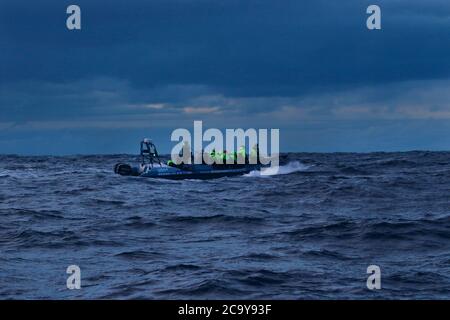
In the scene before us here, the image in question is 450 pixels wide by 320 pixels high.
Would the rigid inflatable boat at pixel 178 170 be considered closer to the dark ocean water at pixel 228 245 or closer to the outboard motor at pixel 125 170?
the outboard motor at pixel 125 170

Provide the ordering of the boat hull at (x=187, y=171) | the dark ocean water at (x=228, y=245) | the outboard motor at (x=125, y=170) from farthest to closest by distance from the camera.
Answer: the outboard motor at (x=125, y=170), the boat hull at (x=187, y=171), the dark ocean water at (x=228, y=245)

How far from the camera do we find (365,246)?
16.5 m

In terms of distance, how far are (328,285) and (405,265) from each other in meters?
3.03

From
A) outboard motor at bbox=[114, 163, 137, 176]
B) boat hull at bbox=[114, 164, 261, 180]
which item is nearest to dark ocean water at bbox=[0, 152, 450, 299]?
boat hull at bbox=[114, 164, 261, 180]

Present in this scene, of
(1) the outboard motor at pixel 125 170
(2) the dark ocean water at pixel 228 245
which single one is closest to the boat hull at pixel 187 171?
(1) the outboard motor at pixel 125 170

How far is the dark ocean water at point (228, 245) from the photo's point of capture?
11664mm

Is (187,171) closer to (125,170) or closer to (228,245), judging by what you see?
(125,170)

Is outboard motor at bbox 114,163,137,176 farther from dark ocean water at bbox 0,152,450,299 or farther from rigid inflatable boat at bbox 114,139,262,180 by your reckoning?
dark ocean water at bbox 0,152,450,299

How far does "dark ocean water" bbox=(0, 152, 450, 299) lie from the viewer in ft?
38.3

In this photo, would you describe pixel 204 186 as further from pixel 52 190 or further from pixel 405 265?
pixel 405 265

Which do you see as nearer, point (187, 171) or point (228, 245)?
point (228, 245)

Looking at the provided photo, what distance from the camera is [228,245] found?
16688mm

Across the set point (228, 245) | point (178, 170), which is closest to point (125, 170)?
point (178, 170)
